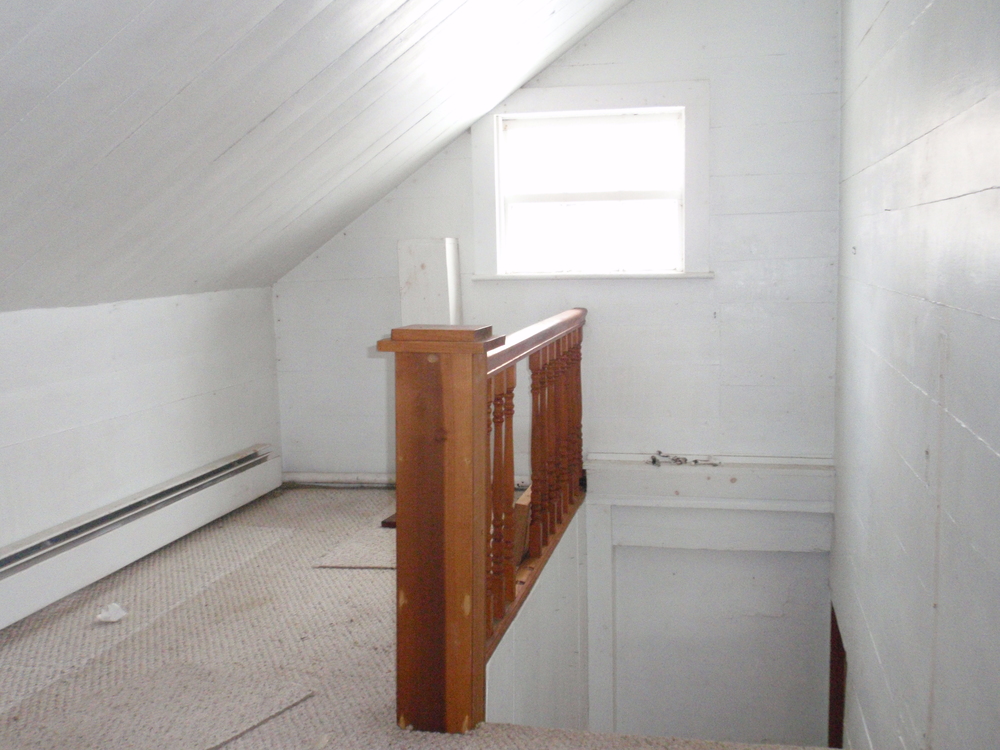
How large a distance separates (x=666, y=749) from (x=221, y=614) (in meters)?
1.46

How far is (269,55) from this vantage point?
2.03m

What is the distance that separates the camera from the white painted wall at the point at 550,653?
239 centimetres

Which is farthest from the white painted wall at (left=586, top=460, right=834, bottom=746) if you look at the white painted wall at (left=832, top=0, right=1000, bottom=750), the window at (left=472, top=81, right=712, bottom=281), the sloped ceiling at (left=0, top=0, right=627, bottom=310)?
the sloped ceiling at (left=0, top=0, right=627, bottom=310)

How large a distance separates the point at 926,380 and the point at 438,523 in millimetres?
1108

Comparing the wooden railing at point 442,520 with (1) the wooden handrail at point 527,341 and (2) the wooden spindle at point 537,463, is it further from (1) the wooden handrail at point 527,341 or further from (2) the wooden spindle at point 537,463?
(2) the wooden spindle at point 537,463

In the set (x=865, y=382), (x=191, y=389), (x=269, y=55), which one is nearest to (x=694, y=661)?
(x=865, y=382)

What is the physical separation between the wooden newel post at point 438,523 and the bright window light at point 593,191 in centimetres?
215

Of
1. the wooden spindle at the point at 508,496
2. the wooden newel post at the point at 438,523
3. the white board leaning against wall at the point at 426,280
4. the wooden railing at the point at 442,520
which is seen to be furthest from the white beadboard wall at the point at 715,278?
the wooden newel post at the point at 438,523

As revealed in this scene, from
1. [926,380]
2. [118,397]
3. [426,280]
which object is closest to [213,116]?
[118,397]

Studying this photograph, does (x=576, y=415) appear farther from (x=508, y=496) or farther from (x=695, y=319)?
(x=508, y=496)

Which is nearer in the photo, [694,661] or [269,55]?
[269,55]

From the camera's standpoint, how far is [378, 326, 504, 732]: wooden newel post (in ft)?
6.41

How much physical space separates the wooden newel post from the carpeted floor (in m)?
0.12

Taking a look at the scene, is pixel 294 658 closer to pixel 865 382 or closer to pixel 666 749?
pixel 666 749
